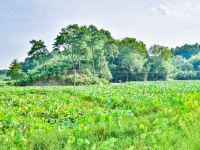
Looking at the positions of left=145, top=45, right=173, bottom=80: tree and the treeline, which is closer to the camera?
the treeline

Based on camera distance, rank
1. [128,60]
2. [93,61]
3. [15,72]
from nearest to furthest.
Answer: [15,72]
[93,61]
[128,60]

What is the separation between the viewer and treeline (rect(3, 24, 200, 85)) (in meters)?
44.8

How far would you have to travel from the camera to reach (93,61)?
4834cm

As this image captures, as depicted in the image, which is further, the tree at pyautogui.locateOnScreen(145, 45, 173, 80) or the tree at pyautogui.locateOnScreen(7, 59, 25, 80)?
the tree at pyautogui.locateOnScreen(145, 45, 173, 80)

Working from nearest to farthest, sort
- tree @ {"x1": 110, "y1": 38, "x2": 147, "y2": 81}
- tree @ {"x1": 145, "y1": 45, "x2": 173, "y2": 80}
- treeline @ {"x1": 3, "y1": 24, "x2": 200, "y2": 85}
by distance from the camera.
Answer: treeline @ {"x1": 3, "y1": 24, "x2": 200, "y2": 85} < tree @ {"x1": 110, "y1": 38, "x2": 147, "y2": 81} < tree @ {"x1": 145, "y1": 45, "x2": 173, "y2": 80}

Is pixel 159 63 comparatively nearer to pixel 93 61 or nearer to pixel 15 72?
pixel 93 61

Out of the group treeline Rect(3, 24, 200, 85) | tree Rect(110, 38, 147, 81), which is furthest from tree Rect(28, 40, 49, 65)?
tree Rect(110, 38, 147, 81)

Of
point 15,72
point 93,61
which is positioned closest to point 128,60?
point 93,61

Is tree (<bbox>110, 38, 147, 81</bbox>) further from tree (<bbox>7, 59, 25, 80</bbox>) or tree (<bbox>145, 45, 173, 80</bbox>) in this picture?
tree (<bbox>7, 59, 25, 80</bbox>)

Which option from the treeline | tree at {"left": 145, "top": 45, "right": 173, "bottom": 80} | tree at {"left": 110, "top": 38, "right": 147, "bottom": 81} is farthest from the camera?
tree at {"left": 145, "top": 45, "right": 173, "bottom": 80}

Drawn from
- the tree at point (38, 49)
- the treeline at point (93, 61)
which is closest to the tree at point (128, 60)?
the treeline at point (93, 61)

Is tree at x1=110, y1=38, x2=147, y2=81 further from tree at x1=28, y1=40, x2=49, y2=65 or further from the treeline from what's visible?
tree at x1=28, y1=40, x2=49, y2=65

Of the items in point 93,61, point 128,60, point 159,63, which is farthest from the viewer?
point 159,63

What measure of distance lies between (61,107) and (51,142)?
7564 millimetres
